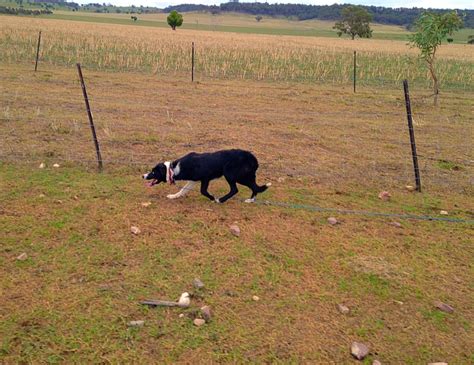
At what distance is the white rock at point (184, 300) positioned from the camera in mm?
3971

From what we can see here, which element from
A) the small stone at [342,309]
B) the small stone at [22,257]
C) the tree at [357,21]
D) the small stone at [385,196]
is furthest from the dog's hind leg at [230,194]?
the tree at [357,21]

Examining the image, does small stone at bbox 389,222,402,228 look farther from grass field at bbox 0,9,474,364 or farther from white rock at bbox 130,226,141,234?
white rock at bbox 130,226,141,234

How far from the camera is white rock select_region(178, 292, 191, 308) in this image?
3.97m

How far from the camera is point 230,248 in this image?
509 cm

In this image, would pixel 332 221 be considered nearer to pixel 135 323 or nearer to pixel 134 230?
pixel 134 230

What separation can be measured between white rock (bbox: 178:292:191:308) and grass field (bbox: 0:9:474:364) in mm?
66

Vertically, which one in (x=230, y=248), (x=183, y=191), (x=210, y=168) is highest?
(x=210, y=168)

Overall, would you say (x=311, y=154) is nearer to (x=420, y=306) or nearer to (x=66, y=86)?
(x=420, y=306)

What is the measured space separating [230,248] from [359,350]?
2.01 meters

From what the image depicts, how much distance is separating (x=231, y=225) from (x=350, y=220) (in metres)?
1.79

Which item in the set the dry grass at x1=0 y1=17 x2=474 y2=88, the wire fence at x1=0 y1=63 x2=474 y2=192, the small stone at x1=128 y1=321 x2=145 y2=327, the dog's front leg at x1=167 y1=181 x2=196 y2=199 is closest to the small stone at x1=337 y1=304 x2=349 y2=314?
the small stone at x1=128 y1=321 x2=145 y2=327

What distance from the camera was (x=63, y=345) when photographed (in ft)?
11.3

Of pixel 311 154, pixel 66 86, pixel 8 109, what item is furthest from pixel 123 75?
pixel 311 154

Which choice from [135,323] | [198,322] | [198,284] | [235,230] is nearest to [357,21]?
[235,230]
